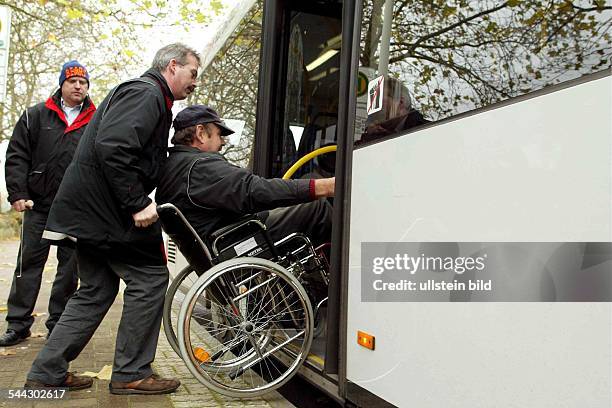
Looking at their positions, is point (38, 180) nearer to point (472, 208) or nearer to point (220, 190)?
point (220, 190)

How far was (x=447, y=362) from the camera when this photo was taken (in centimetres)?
233

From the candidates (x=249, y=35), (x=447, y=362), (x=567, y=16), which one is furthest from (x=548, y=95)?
(x=249, y=35)

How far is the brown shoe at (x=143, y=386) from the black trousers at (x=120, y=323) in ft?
0.10

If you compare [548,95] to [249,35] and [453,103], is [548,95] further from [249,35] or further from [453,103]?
[249,35]

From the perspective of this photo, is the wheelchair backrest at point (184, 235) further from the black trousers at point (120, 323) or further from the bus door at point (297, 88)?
the bus door at point (297, 88)

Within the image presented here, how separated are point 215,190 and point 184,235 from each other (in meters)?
0.30

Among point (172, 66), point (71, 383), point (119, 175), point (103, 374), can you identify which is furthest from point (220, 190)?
point (103, 374)

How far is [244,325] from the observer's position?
3.59 m

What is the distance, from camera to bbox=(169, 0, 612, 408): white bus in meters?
1.87

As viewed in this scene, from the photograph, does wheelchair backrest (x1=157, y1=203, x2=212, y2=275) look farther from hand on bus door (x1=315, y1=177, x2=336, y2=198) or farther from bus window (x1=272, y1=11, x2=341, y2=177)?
bus window (x1=272, y1=11, x2=341, y2=177)

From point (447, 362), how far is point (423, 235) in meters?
0.47

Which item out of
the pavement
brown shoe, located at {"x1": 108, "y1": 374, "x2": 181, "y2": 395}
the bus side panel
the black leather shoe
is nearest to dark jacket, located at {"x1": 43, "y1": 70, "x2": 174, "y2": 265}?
brown shoe, located at {"x1": 108, "y1": 374, "x2": 181, "y2": 395}

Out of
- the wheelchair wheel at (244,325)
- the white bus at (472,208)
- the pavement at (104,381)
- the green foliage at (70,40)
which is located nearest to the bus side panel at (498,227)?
the white bus at (472,208)

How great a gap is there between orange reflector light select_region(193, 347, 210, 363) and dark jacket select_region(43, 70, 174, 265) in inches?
24.7
